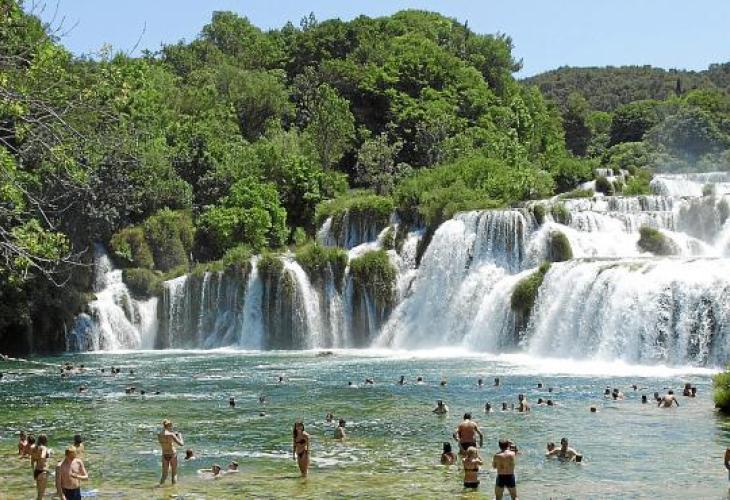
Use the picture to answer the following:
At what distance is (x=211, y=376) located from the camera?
4297 cm

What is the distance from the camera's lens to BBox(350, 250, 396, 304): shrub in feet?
192

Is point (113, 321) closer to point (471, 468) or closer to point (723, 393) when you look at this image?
point (723, 393)

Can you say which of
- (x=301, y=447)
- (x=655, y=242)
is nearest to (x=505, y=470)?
(x=301, y=447)

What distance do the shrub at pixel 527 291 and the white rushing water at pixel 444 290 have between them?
0.36m

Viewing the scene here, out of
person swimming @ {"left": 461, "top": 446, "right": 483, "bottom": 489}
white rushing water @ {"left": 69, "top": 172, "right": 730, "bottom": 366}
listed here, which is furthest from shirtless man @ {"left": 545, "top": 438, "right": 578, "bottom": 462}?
white rushing water @ {"left": 69, "top": 172, "right": 730, "bottom": 366}

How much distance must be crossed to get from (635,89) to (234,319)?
145056 millimetres

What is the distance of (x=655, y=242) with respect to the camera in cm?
5375

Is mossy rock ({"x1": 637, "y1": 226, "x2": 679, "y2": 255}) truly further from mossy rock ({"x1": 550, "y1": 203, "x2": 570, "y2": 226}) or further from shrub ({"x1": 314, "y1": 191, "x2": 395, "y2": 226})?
shrub ({"x1": 314, "y1": 191, "x2": 395, "y2": 226})

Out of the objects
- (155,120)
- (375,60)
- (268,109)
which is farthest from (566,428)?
(375,60)

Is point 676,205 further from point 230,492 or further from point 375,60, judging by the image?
point 375,60

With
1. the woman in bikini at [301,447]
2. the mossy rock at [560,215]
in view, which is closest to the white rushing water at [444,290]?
the mossy rock at [560,215]

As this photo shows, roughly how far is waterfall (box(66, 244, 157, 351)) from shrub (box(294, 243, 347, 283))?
10.4 m

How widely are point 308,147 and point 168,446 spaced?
60976 mm

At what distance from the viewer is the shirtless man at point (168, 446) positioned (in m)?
21.3
